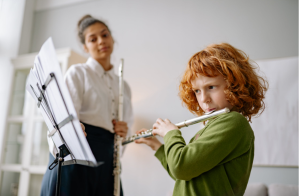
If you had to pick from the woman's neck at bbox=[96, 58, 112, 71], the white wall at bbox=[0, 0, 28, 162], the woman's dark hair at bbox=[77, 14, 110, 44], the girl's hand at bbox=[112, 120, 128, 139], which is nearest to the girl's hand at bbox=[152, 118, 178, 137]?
the girl's hand at bbox=[112, 120, 128, 139]

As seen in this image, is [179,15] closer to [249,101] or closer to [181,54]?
[181,54]

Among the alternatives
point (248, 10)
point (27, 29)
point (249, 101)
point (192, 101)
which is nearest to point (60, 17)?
point (27, 29)

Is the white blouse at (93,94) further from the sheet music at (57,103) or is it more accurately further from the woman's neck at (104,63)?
the sheet music at (57,103)

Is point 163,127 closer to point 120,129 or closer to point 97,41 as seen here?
point 120,129

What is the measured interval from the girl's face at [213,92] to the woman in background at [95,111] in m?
0.63

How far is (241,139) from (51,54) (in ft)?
1.97

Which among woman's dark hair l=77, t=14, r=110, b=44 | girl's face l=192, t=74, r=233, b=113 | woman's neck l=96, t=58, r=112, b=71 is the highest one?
woman's dark hair l=77, t=14, r=110, b=44

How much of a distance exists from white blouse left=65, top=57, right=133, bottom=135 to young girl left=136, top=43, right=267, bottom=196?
477 mm

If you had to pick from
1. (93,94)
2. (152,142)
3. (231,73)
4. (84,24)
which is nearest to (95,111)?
(93,94)

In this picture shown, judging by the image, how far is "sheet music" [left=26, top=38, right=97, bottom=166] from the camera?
68 centimetres

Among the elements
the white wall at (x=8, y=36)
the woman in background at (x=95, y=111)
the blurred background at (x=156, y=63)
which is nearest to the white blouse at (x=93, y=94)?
the woman in background at (x=95, y=111)

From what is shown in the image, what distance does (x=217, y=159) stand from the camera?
78cm

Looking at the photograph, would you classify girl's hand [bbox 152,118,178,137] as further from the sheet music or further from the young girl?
the sheet music

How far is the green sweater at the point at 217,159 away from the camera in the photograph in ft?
2.58
